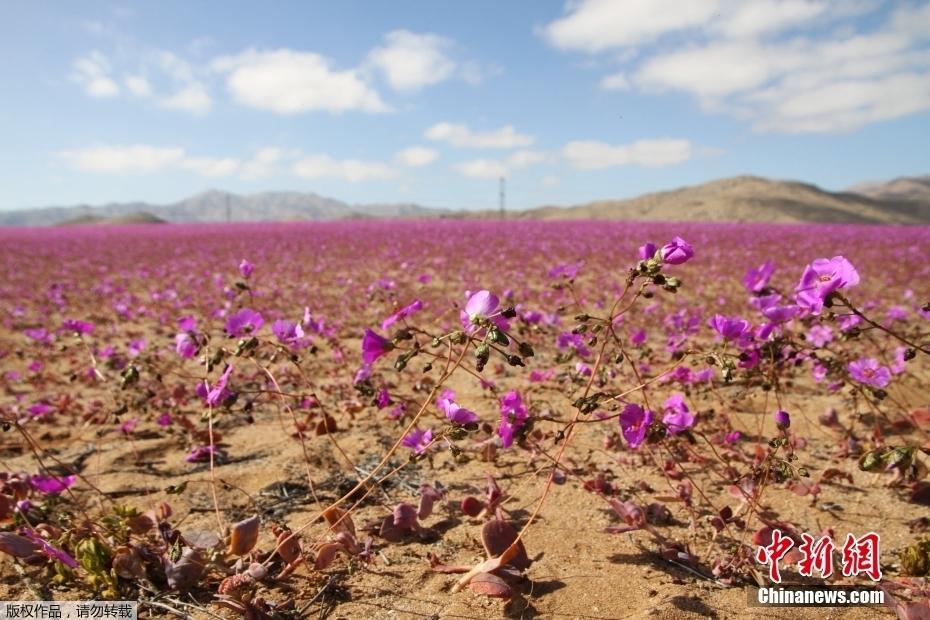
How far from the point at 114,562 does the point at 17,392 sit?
3.22 meters

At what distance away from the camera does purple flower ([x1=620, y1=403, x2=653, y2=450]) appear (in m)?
1.51

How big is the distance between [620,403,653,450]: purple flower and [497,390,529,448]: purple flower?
0.94 ft

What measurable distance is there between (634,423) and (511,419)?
35cm

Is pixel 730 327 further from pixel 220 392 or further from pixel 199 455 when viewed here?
pixel 199 455

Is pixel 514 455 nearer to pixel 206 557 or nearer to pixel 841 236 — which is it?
pixel 206 557

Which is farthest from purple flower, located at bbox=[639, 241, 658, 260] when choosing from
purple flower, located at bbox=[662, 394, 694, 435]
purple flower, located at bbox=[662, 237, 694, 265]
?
purple flower, located at bbox=[662, 394, 694, 435]

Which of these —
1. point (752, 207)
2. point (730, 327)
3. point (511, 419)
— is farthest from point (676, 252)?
point (752, 207)

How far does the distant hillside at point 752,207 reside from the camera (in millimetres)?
39812

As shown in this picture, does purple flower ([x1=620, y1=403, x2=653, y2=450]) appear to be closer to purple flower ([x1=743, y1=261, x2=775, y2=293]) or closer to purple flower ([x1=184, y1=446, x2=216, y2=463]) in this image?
purple flower ([x1=743, y1=261, x2=775, y2=293])

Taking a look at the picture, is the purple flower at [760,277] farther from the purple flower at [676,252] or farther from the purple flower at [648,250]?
the purple flower at [676,252]

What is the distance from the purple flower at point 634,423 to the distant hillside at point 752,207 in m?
39.9

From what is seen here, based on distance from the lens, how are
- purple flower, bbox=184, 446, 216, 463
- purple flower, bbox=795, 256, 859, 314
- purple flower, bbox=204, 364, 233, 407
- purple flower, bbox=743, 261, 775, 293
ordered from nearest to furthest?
purple flower, bbox=795, 256, 859, 314
purple flower, bbox=204, 364, 233, 407
purple flower, bbox=743, 261, 775, 293
purple flower, bbox=184, 446, 216, 463

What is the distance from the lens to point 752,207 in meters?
40.5

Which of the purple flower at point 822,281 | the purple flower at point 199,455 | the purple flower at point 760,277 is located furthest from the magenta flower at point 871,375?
the purple flower at point 199,455
